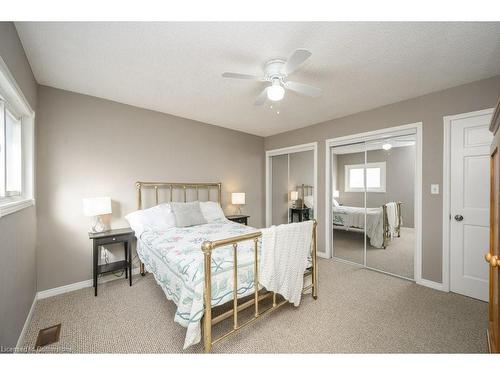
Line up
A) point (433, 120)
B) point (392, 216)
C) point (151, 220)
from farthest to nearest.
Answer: point (392, 216) → point (151, 220) → point (433, 120)

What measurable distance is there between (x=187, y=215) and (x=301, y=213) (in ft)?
7.68

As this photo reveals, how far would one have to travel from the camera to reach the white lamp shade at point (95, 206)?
2512 millimetres

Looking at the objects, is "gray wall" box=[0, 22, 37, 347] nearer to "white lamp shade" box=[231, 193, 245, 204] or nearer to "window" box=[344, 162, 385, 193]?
"white lamp shade" box=[231, 193, 245, 204]

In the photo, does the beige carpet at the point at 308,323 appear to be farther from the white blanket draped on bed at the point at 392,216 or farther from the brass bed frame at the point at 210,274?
the white blanket draped on bed at the point at 392,216

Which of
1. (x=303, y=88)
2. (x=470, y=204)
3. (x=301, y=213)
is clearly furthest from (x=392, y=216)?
(x=303, y=88)

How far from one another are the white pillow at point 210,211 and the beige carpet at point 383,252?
6.99ft

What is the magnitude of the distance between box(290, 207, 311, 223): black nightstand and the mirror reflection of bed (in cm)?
57

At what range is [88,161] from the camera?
2.78 metres

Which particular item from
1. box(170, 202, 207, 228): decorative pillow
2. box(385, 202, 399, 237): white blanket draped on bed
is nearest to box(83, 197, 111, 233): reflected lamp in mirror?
box(170, 202, 207, 228): decorative pillow

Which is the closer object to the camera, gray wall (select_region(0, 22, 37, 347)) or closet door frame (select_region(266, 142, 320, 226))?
gray wall (select_region(0, 22, 37, 347))

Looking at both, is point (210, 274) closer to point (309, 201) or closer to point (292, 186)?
point (309, 201)

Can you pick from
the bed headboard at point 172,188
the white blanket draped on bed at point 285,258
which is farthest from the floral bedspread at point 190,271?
the bed headboard at point 172,188

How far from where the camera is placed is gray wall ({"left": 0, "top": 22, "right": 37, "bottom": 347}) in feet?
4.50
